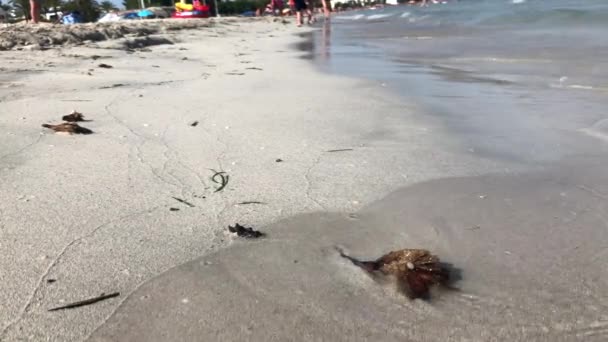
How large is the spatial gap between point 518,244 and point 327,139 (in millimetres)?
1237

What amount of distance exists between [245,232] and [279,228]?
12 cm

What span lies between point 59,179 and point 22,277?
731 millimetres

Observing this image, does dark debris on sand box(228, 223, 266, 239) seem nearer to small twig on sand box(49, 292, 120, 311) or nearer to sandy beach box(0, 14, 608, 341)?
sandy beach box(0, 14, 608, 341)

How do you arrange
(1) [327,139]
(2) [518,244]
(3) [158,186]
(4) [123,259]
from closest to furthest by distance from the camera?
(4) [123,259]
(2) [518,244]
(3) [158,186]
(1) [327,139]

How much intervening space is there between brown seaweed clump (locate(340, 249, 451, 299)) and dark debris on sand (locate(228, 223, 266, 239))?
293mm

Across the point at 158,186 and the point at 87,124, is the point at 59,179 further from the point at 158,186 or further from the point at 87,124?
the point at 87,124

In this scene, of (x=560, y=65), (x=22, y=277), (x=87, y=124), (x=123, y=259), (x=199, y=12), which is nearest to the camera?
(x=22, y=277)

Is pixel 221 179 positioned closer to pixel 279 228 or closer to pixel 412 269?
pixel 279 228

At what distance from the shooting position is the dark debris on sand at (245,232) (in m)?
1.57

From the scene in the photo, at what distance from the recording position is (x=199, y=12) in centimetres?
2536

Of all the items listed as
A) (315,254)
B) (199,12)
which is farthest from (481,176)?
(199,12)

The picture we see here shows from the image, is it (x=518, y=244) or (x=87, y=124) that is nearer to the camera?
(x=518, y=244)

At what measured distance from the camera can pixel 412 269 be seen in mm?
1346

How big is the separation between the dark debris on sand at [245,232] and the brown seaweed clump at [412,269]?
293 mm
